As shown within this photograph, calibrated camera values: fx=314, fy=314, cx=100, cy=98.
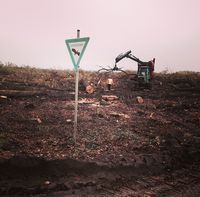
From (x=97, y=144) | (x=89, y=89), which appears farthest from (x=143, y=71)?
(x=97, y=144)

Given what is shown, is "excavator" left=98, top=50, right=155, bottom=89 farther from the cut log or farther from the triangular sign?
the triangular sign

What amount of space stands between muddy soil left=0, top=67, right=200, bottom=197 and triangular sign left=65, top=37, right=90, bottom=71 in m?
2.23

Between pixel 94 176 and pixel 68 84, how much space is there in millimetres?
9890

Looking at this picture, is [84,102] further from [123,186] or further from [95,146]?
[123,186]

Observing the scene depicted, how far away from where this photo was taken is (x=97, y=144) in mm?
8703


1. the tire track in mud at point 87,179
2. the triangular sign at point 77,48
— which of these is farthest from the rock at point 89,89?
the tire track in mud at point 87,179

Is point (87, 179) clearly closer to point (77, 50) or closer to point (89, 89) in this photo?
point (77, 50)

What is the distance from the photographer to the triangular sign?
318 inches

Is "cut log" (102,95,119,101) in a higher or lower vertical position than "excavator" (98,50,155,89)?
lower

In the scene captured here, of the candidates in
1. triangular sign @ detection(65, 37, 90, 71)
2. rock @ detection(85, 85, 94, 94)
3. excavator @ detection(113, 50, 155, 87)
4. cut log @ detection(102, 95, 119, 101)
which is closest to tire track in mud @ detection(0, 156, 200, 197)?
triangular sign @ detection(65, 37, 90, 71)

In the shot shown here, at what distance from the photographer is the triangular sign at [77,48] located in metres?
8.07

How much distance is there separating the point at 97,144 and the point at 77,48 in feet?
8.79

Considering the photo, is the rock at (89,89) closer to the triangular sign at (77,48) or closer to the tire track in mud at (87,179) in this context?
the triangular sign at (77,48)

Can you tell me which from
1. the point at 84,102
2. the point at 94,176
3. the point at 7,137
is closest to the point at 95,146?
the point at 94,176
